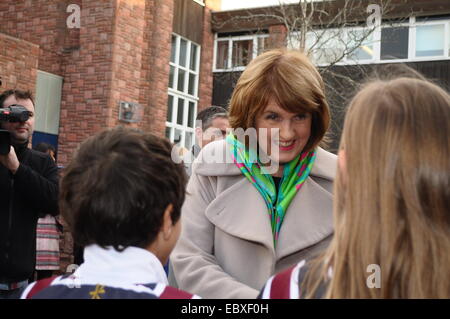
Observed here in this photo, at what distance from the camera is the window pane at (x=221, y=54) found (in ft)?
54.0

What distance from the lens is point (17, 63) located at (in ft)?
30.3

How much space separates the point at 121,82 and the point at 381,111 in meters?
10.3

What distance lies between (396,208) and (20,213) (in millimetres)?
2428

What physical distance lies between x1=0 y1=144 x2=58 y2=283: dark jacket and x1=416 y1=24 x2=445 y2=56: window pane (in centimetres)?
1356

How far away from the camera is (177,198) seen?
5.19 feet

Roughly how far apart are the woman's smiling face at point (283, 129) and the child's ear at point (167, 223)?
66 centimetres

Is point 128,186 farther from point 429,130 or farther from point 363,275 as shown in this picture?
point 429,130

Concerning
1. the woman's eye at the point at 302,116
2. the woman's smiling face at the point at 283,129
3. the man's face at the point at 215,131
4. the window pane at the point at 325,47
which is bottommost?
the woman's smiling face at the point at 283,129

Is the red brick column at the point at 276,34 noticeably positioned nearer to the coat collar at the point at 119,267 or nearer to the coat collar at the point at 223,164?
the coat collar at the point at 223,164

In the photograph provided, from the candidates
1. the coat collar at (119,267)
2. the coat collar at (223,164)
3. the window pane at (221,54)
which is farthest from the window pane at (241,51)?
the coat collar at (119,267)

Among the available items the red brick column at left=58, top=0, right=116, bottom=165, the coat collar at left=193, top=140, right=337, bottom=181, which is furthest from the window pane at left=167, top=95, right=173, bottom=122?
the coat collar at left=193, top=140, right=337, bottom=181

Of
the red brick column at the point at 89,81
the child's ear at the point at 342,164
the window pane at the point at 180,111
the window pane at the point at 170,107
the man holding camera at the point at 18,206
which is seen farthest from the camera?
the window pane at the point at 180,111
